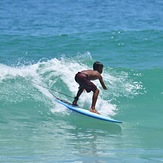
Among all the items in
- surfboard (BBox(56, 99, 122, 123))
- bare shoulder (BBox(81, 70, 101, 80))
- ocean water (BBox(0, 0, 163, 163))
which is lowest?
Result: ocean water (BBox(0, 0, 163, 163))

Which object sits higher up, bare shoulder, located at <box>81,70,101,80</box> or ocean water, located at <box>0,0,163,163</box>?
bare shoulder, located at <box>81,70,101,80</box>

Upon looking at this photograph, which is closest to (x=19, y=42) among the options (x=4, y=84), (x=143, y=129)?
(x=4, y=84)

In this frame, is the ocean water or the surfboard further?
the surfboard

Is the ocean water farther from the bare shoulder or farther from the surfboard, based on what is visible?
the bare shoulder

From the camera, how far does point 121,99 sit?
14.1 m

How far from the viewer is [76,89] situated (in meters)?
14.2

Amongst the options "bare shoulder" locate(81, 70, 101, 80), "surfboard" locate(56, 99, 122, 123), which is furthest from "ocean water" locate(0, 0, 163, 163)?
"bare shoulder" locate(81, 70, 101, 80)

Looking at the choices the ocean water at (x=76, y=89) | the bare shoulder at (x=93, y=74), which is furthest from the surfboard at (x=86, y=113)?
the bare shoulder at (x=93, y=74)

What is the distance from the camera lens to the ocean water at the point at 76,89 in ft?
32.7

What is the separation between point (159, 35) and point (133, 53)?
3.21 meters

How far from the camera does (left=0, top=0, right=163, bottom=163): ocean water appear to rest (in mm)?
Result: 9961

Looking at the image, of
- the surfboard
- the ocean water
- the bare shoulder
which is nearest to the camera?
the ocean water

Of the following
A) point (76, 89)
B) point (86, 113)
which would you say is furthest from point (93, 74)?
point (76, 89)

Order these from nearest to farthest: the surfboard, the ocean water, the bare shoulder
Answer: the ocean water, the surfboard, the bare shoulder
